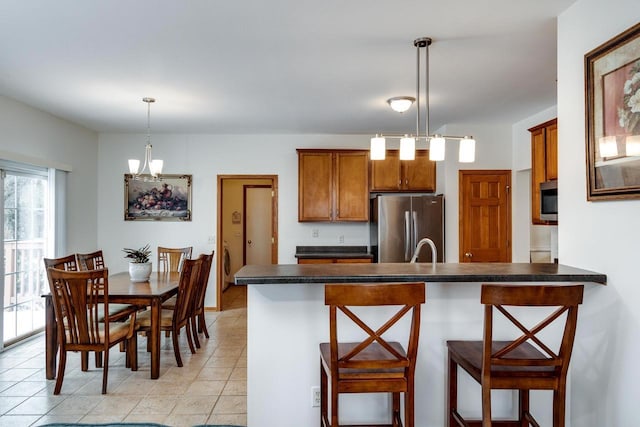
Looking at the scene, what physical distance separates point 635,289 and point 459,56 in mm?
1901

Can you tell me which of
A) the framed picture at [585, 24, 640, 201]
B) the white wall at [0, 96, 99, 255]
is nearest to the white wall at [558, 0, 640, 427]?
the framed picture at [585, 24, 640, 201]

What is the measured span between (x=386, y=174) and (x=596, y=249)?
3587mm

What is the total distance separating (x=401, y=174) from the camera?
5578mm

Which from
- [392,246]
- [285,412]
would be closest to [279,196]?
[392,246]

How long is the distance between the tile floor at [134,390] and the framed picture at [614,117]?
2.49m

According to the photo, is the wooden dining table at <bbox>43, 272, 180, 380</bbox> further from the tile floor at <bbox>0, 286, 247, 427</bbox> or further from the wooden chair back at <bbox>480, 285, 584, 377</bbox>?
the wooden chair back at <bbox>480, 285, 584, 377</bbox>

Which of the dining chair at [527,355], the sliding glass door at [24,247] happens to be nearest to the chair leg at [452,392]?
the dining chair at [527,355]

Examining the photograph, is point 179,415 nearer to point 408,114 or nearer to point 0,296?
point 0,296

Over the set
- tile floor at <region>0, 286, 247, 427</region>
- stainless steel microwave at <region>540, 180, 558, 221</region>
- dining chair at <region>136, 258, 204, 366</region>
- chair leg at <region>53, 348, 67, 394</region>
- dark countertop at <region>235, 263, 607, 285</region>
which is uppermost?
stainless steel microwave at <region>540, 180, 558, 221</region>

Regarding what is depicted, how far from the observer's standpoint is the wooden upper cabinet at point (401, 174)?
557cm

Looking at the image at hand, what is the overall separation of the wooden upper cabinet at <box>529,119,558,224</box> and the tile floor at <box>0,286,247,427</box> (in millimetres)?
3100

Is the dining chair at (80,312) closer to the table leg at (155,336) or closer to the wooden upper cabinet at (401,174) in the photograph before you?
the table leg at (155,336)

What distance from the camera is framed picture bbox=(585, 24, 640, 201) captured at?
177 centimetres

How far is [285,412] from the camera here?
2.31m
